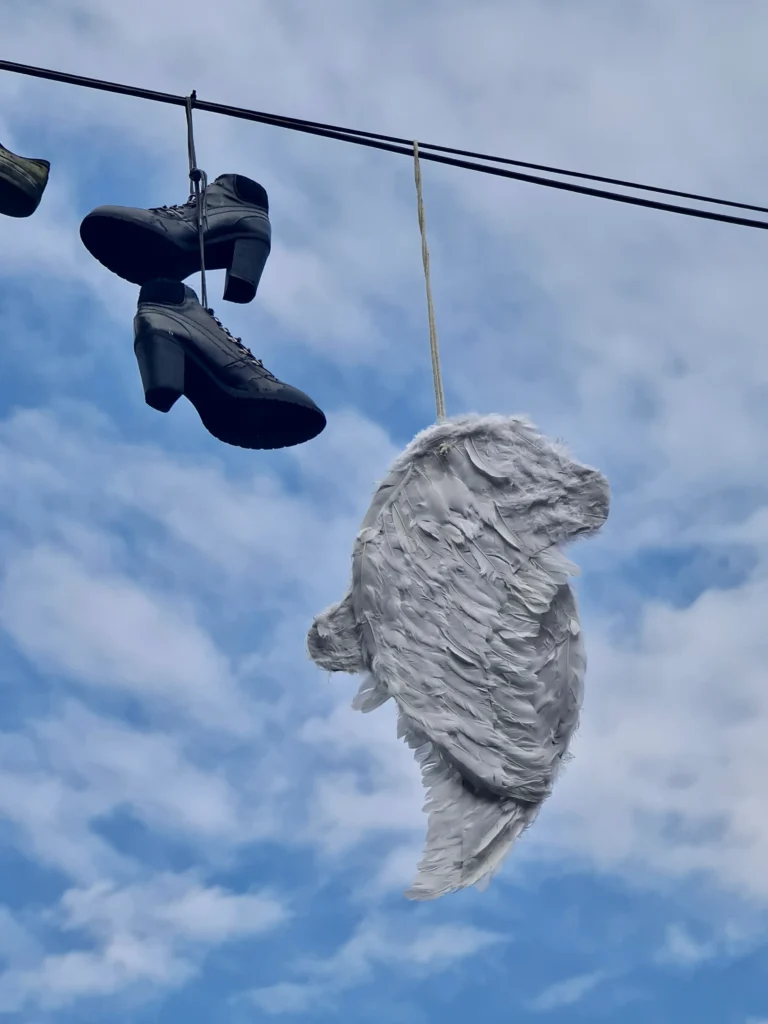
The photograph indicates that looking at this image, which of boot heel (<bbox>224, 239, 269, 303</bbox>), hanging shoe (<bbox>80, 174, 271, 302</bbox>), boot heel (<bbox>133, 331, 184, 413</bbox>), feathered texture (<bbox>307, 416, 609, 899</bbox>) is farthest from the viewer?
boot heel (<bbox>224, 239, 269, 303</bbox>)

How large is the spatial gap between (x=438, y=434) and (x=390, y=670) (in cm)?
41

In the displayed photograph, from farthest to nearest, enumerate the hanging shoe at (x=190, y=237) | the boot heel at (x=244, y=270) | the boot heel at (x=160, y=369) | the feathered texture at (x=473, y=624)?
the boot heel at (x=244, y=270), the hanging shoe at (x=190, y=237), the boot heel at (x=160, y=369), the feathered texture at (x=473, y=624)

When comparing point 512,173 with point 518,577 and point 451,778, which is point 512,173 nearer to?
point 518,577

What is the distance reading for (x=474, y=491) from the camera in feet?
9.24

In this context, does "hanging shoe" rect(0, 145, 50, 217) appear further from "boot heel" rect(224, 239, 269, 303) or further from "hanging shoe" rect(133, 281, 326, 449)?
"boot heel" rect(224, 239, 269, 303)

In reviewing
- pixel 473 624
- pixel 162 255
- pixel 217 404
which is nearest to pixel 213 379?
pixel 217 404

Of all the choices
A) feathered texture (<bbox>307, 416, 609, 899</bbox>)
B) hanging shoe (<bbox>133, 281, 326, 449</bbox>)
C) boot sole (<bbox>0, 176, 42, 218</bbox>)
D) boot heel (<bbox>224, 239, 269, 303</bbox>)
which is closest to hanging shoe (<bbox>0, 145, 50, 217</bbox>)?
boot sole (<bbox>0, 176, 42, 218</bbox>)

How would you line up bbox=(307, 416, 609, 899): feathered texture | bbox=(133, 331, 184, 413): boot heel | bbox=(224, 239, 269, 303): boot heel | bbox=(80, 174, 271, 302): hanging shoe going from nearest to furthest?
1. bbox=(307, 416, 609, 899): feathered texture
2. bbox=(133, 331, 184, 413): boot heel
3. bbox=(80, 174, 271, 302): hanging shoe
4. bbox=(224, 239, 269, 303): boot heel

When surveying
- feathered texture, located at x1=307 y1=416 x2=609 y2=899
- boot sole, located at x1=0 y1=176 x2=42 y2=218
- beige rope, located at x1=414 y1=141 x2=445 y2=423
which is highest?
boot sole, located at x1=0 y1=176 x2=42 y2=218

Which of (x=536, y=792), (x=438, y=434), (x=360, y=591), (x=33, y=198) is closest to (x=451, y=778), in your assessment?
(x=536, y=792)

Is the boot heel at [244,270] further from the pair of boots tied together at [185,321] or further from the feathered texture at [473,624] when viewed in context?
the feathered texture at [473,624]

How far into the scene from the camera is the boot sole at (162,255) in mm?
3324

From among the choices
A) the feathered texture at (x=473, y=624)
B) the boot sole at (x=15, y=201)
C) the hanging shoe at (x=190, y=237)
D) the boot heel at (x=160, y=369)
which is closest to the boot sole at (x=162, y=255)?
the hanging shoe at (x=190, y=237)

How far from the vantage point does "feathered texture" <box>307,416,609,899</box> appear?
2.68 meters
